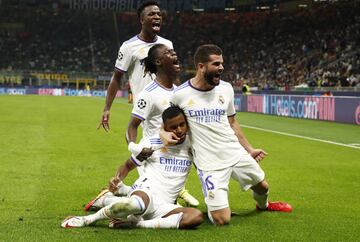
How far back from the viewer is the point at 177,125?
20.4ft

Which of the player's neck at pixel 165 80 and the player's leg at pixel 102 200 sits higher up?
Result: the player's neck at pixel 165 80

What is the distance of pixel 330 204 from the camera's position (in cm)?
755

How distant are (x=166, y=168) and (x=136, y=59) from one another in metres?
1.95

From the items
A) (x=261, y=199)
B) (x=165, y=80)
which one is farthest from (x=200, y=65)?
(x=261, y=199)

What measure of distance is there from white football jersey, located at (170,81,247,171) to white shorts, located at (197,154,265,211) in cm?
8

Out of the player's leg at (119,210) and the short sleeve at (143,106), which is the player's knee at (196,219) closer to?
the player's leg at (119,210)

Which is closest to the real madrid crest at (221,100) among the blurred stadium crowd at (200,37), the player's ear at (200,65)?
the player's ear at (200,65)

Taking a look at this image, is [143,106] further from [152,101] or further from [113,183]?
[113,183]

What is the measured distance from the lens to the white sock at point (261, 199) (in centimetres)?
688

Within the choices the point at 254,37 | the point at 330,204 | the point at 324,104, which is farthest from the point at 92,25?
the point at 330,204

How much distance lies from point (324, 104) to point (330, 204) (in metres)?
19.0

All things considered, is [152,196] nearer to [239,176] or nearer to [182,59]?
[239,176]

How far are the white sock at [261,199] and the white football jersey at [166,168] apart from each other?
1.02 meters

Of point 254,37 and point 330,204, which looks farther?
point 254,37
